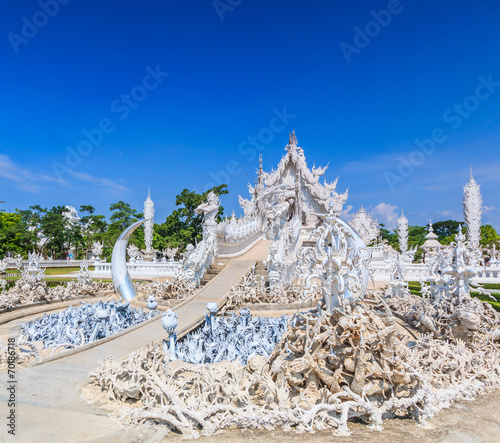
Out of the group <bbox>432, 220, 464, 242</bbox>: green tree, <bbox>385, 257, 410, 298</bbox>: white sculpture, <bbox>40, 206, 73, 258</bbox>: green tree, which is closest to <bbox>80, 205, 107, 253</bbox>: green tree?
<bbox>40, 206, 73, 258</bbox>: green tree

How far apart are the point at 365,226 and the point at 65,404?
97.2 ft

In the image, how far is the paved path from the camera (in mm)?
3797

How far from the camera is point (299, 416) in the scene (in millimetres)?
4016

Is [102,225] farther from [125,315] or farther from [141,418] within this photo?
[141,418]

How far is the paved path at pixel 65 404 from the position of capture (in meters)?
3.80

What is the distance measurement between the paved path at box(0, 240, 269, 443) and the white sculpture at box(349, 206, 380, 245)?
26184 millimetres

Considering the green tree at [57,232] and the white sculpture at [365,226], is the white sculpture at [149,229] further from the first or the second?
the white sculpture at [365,226]

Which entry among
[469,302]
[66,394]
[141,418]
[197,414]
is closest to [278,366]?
[197,414]

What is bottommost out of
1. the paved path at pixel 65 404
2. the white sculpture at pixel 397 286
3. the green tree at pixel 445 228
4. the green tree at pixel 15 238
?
the paved path at pixel 65 404

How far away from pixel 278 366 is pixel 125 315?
21.3 feet

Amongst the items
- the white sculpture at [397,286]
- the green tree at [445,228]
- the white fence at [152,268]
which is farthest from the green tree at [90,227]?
the green tree at [445,228]

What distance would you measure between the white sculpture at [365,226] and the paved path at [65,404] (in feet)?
85.9

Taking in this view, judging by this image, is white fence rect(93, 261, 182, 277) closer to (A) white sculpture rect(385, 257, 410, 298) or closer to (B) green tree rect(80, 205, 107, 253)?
(A) white sculpture rect(385, 257, 410, 298)

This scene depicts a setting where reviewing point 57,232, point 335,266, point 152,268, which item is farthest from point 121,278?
point 57,232
